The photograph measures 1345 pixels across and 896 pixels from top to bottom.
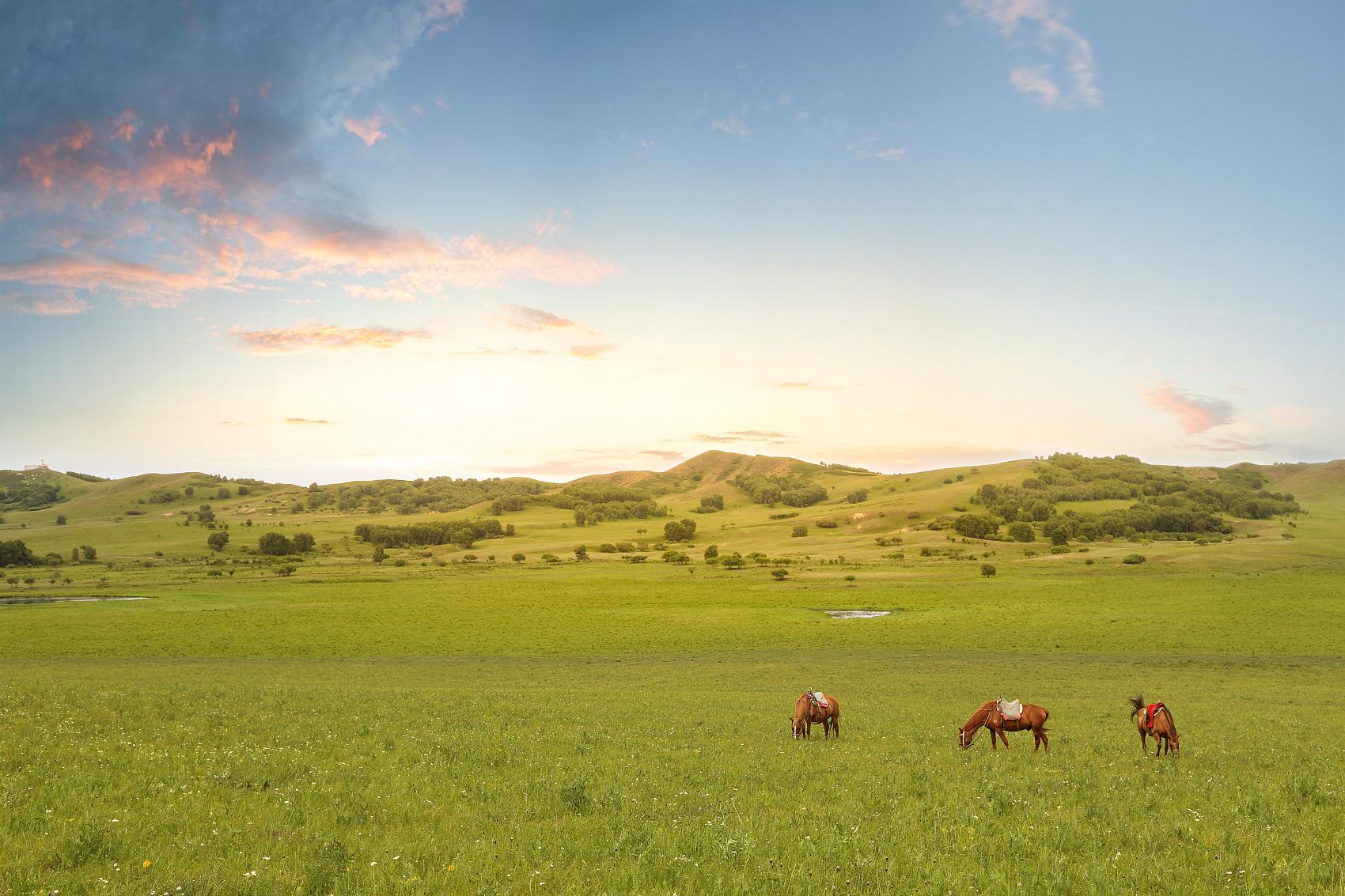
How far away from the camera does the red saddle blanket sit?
18.8 meters

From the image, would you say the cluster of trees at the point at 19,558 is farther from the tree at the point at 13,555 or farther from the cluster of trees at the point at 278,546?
the cluster of trees at the point at 278,546

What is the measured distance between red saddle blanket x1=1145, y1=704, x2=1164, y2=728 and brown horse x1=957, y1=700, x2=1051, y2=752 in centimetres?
256

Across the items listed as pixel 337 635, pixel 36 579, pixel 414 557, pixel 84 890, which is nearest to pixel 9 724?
pixel 84 890

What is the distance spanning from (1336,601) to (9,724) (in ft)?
360

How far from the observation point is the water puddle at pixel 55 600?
306ft

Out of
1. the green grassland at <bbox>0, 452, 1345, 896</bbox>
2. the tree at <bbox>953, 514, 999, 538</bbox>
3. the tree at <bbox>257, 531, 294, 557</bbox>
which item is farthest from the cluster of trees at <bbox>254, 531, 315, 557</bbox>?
the tree at <bbox>953, 514, 999, 538</bbox>

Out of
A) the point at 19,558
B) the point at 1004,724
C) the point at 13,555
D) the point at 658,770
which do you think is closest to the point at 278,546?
the point at 19,558

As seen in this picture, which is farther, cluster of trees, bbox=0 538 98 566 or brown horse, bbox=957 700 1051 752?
cluster of trees, bbox=0 538 98 566

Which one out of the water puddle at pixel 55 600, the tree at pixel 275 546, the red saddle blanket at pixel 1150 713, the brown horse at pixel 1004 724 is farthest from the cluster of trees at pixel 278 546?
the red saddle blanket at pixel 1150 713

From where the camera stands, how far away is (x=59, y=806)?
10570 millimetres

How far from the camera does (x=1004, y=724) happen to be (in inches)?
769

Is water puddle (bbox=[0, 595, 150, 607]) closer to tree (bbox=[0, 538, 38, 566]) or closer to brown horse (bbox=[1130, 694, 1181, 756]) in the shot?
tree (bbox=[0, 538, 38, 566])

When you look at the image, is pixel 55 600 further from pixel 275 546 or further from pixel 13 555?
pixel 275 546

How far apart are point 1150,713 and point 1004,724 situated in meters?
3.90
